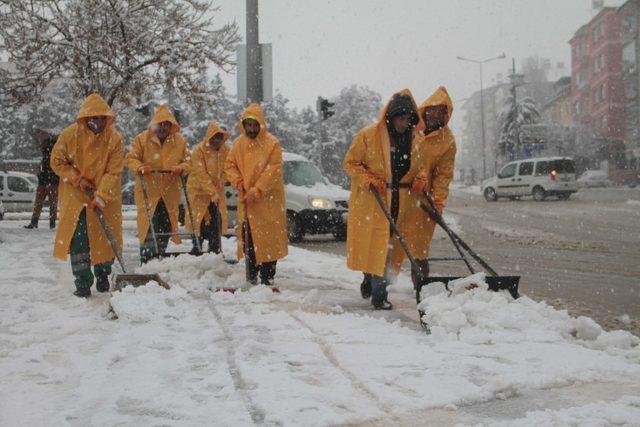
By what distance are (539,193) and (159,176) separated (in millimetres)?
24388

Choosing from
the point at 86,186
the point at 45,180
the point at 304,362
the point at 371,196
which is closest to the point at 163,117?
the point at 86,186

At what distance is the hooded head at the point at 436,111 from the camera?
625 cm

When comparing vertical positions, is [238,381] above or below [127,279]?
below

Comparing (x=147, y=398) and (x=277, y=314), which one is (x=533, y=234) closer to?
(x=277, y=314)

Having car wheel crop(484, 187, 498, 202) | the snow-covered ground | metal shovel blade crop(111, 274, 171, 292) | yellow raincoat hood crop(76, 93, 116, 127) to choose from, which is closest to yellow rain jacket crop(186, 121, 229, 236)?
yellow raincoat hood crop(76, 93, 116, 127)

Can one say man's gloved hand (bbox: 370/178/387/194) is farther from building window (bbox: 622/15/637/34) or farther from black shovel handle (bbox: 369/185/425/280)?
building window (bbox: 622/15/637/34)

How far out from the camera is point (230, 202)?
13.7 metres

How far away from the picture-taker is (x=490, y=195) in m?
31.8

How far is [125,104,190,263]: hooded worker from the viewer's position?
7754mm

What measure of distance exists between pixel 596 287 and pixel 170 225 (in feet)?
15.8

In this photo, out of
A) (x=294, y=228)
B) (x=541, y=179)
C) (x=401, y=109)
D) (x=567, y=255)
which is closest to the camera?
(x=401, y=109)

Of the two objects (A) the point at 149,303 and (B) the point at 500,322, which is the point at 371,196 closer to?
(B) the point at 500,322

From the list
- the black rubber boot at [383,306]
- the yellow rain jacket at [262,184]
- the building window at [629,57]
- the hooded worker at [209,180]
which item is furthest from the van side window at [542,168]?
the building window at [629,57]

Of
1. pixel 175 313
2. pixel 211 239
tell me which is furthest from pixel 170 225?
pixel 175 313
